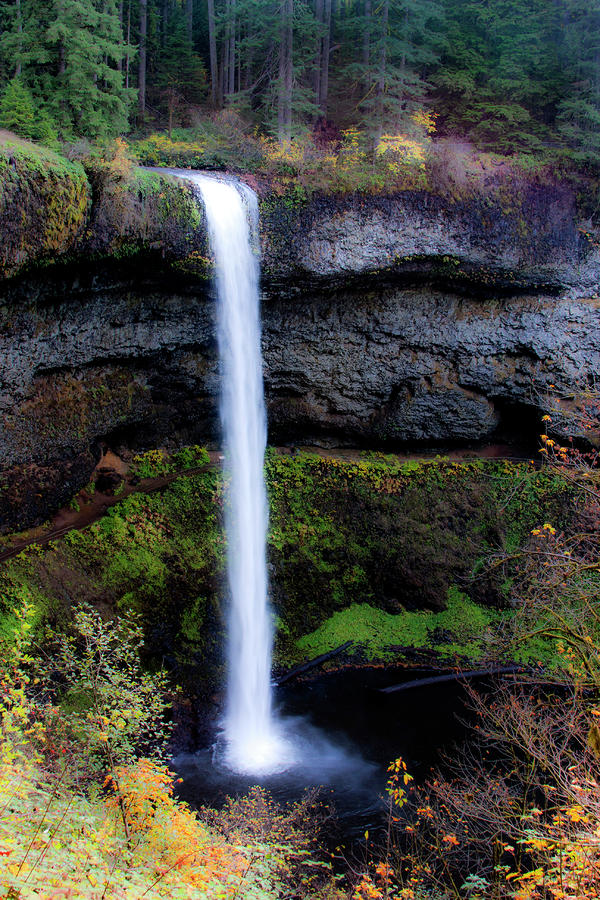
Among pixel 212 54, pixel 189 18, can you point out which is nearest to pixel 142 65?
pixel 212 54

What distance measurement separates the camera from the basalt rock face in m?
12.5

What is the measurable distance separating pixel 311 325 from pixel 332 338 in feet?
2.14

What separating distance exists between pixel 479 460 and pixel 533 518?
82.7 inches

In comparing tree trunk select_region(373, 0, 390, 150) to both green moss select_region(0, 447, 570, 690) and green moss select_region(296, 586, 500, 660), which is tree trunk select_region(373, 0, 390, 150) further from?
green moss select_region(296, 586, 500, 660)

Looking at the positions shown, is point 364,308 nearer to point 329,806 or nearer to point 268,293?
point 268,293

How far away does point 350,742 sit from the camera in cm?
1187

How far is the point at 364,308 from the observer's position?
594 inches

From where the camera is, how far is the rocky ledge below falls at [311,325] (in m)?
11.9

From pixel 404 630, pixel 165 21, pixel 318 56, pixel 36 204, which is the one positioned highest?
pixel 165 21

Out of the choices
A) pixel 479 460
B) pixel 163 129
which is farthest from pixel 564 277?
pixel 163 129

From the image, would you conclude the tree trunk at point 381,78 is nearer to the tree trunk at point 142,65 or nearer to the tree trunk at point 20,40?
the tree trunk at point 142,65

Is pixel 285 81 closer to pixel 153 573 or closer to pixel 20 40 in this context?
pixel 20 40

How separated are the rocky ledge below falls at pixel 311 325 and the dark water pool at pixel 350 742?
6433mm

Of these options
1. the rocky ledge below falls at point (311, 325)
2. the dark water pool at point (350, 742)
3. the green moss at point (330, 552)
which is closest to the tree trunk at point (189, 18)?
the rocky ledge below falls at point (311, 325)
